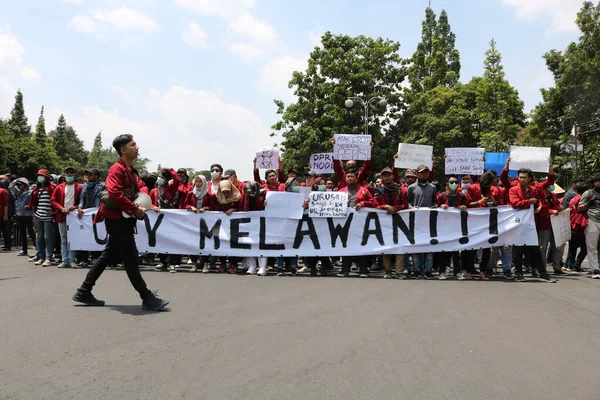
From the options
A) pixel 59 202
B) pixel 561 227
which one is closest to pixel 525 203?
pixel 561 227

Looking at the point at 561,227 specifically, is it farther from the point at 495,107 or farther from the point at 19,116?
the point at 19,116

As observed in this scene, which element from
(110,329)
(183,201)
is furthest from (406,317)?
(183,201)

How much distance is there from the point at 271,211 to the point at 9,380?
679cm

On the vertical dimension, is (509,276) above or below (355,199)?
below

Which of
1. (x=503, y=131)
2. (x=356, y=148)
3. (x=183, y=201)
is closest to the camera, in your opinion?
(x=183, y=201)

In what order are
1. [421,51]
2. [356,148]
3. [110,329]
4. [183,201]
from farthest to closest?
[421,51] < [356,148] < [183,201] < [110,329]

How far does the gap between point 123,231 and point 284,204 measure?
4347 mm

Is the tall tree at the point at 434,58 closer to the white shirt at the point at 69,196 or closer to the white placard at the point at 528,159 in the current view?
the white placard at the point at 528,159

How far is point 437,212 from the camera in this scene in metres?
9.80

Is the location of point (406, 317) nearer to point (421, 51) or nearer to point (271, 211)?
point (271, 211)

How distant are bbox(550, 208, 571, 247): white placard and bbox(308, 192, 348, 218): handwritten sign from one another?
439 centimetres

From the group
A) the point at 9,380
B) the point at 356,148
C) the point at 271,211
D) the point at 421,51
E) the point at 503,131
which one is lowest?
the point at 9,380

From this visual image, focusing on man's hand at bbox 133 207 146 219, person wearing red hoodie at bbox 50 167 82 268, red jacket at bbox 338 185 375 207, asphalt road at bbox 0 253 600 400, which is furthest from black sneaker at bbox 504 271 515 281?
person wearing red hoodie at bbox 50 167 82 268

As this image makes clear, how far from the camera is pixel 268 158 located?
11.9 meters
